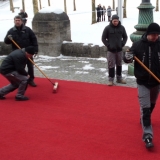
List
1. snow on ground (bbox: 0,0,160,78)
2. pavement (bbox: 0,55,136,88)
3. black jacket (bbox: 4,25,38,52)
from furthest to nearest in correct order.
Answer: snow on ground (bbox: 0,0,160,78), pavement (bbox: 0,55,136,88), black jacket (bbox: 4,25,38,52)

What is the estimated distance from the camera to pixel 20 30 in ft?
23.5

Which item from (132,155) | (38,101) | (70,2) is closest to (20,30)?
(38,101)

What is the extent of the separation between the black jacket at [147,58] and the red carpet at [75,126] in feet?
3.00

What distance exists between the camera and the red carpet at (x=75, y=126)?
416 centimetres

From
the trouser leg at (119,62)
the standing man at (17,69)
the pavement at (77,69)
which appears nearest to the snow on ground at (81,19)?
the pavement at (77,69)

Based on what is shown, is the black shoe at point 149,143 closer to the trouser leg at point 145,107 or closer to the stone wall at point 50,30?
the trouser leg at point 145,107

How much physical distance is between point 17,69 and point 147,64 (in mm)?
2966

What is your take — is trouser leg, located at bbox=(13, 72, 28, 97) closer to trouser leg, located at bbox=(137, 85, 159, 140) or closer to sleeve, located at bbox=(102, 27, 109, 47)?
sleeve, located at bbox=(102, 27, 109, 47)

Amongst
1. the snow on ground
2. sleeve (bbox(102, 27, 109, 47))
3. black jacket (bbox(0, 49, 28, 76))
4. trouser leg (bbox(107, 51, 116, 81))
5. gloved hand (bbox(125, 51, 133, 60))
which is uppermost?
gloved hand (bbox(125, 51, 133, 60))

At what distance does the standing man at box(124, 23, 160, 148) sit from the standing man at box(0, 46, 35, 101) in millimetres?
2520

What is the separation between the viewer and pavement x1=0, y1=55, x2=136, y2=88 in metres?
8.15

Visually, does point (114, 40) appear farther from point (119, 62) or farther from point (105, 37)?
point (119, 62)

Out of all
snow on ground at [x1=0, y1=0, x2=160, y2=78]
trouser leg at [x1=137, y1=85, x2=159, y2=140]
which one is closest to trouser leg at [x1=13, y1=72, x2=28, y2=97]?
trouser leg at [x1=137, y1=85, x2=159, y2=140]

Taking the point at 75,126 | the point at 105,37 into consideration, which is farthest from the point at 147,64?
the point at 105,37
